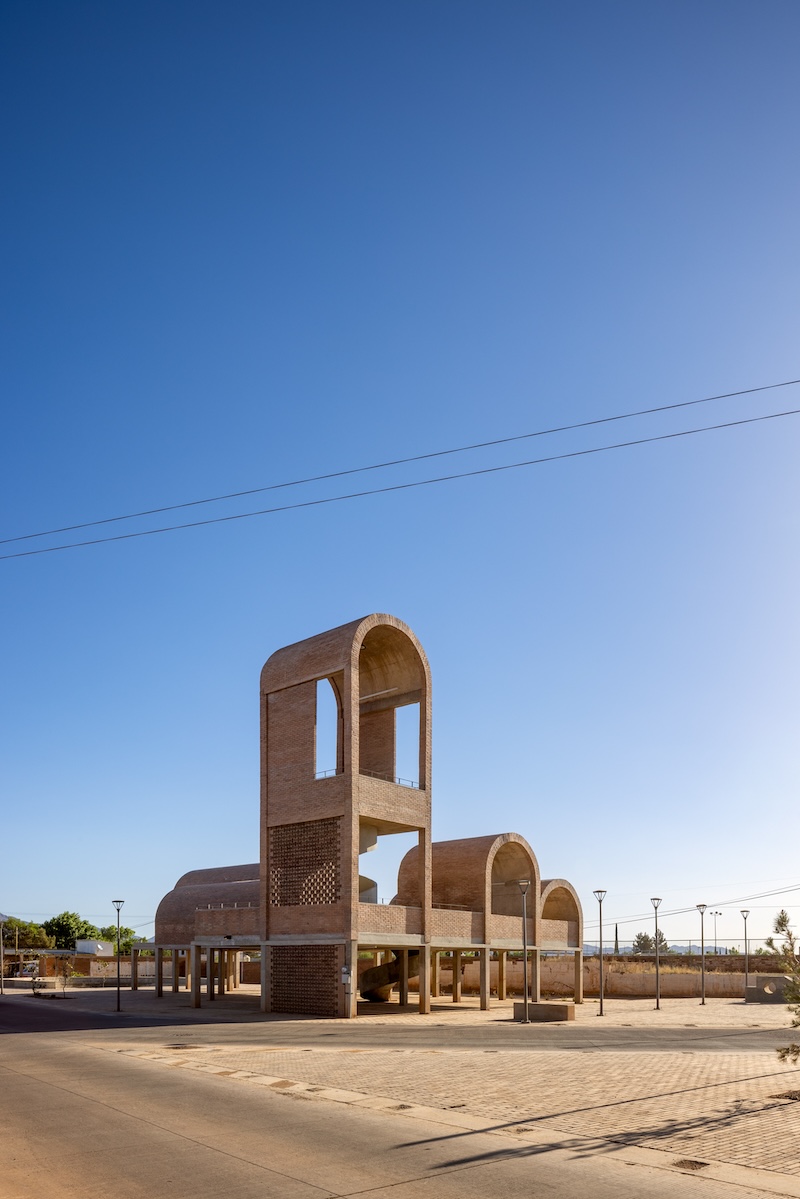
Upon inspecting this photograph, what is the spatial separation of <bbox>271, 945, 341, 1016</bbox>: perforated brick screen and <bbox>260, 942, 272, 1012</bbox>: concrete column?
7.9 inches

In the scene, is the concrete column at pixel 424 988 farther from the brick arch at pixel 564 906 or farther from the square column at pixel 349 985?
the brick arch at pixel 564 906

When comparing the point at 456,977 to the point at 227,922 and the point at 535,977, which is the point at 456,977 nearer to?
the point at 535,977

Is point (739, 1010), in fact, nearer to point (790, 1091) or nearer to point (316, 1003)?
point (316, 1003)

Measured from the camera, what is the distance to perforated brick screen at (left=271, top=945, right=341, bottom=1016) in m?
38.8

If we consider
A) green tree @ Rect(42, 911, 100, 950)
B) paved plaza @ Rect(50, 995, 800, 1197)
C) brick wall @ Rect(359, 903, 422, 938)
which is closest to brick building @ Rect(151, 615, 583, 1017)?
brick wall @ Rect(359, 903, 422, 938)

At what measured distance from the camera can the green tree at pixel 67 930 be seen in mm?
116750

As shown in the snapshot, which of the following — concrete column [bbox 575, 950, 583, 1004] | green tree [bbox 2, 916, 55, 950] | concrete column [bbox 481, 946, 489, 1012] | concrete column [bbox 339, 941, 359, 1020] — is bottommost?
green tree [bbox 2, 916, 55, 950]

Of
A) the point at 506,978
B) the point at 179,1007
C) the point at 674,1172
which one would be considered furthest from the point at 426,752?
the point at 674,1172

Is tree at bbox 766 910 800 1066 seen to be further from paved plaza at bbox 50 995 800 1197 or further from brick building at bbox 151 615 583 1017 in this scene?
brick building at bbox 151 615 583 1017

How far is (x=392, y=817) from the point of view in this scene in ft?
136

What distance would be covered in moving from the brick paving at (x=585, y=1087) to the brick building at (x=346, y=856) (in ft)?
46.9

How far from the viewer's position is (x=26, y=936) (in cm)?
12069

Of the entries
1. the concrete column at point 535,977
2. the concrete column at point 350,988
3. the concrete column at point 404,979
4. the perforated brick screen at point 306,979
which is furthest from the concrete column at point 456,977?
the concrete column at point 350,988

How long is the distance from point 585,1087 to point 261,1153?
740 cm
